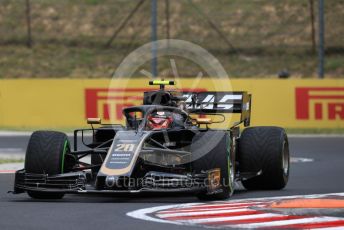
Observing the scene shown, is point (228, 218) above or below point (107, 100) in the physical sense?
below

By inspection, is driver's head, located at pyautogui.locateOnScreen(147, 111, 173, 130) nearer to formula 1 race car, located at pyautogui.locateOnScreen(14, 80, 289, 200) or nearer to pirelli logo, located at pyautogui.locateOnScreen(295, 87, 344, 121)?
formula 1 race car, located at pyautogui.locateOnScreen(14, 80, 289, 200)

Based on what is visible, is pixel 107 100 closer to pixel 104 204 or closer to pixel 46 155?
pixel 46 155

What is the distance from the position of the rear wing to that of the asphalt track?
1466 millimetres

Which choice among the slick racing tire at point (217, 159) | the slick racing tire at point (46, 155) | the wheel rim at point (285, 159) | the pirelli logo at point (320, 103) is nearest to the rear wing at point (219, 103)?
the wheel rim at point (285, 159)

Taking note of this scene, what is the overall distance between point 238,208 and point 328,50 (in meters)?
34.5

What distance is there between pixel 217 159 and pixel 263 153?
1950 millimetres

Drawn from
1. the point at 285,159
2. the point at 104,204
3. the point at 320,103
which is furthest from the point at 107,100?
the point at 104,204

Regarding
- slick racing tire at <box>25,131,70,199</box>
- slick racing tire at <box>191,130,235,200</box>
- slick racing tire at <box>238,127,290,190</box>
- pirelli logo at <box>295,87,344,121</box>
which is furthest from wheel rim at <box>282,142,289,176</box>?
pirelli logo at <box>295,87,344,121</box>

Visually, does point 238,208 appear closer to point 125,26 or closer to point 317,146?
point 317,146

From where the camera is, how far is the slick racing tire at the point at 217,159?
1479 cm

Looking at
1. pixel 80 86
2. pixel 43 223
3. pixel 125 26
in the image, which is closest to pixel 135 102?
pixel 80 86

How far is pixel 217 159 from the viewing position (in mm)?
14914

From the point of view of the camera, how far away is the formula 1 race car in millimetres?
14391

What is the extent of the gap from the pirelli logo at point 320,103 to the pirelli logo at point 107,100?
5.27 meters
